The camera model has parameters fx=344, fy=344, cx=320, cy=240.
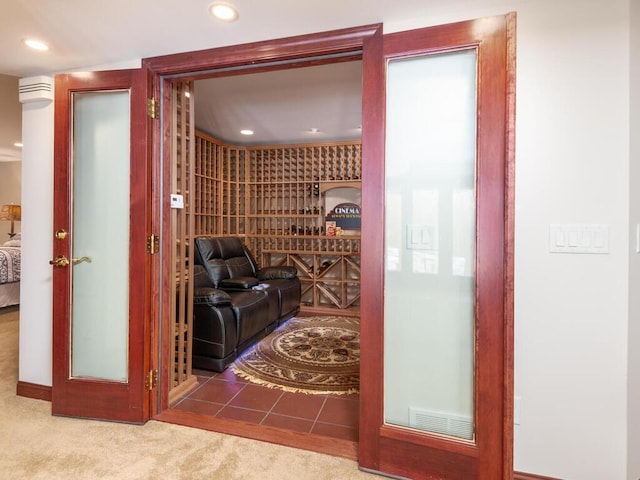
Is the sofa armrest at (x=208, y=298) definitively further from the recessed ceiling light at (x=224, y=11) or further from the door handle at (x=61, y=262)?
the recessed ceiling light at (x=224, y=11)

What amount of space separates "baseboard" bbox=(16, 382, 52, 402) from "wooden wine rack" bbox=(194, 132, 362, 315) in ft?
8.77

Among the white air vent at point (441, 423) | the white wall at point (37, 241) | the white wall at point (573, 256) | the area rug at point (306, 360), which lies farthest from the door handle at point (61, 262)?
the white wall at point (573, 256)

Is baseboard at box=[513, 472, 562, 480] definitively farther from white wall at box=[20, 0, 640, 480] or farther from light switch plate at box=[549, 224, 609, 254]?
light switch plate at box=[549, 224, 609, 254]

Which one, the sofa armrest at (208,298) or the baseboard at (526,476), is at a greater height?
the sofa armrest at (208,298)

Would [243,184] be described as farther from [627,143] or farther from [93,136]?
[627,143]

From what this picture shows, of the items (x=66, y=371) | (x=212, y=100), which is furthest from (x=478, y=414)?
(x=212, y=100)

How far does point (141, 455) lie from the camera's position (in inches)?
68.2

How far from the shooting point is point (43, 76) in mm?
2215

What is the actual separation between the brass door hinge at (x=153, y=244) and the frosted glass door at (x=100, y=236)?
0.15m

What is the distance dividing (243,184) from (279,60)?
11.8 ft

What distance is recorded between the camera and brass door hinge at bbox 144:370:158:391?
6.58 feet

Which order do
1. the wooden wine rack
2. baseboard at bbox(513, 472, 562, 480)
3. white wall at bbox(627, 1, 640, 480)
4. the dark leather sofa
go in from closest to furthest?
white wall at bbox(627, 1, 640, 480)
baseboard at bbox(513, 472, 562, 480)
the dark leather sofa
the wooden wine rack

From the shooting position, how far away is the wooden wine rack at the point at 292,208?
491 centimetres

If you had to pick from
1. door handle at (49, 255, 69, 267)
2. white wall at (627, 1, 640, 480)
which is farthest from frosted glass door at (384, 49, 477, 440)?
door handle at (49, 255, 69, 267)
